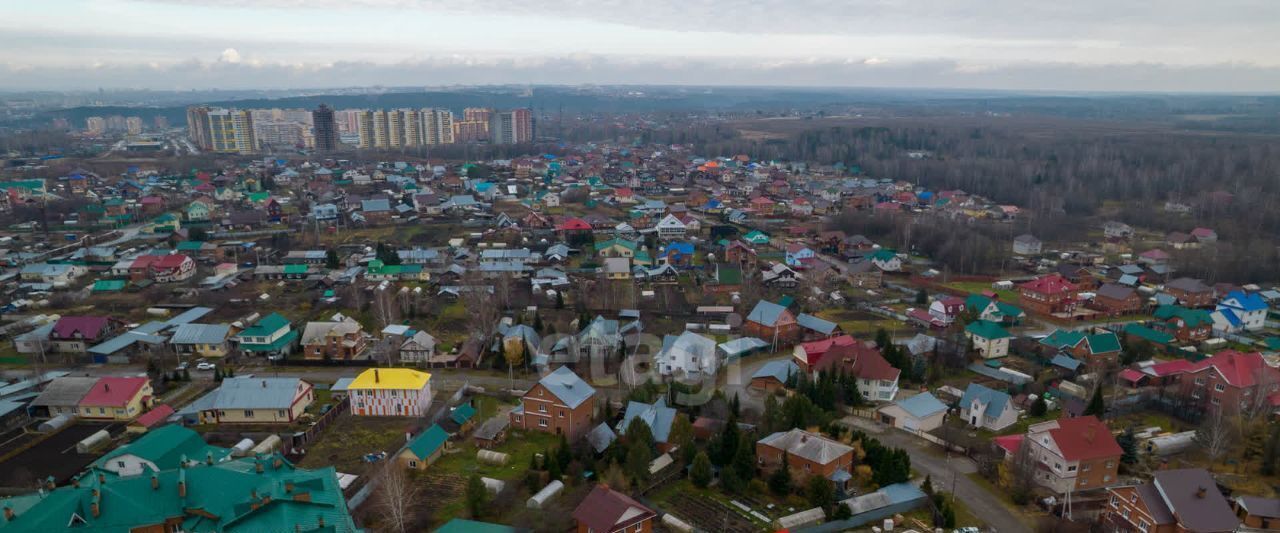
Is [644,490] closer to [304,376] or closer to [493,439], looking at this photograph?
[493,439]

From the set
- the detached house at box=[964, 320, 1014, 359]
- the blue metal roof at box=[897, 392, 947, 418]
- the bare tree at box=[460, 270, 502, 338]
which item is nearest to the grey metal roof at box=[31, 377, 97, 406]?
the bare tree at box=[460, 270, 502, 338]

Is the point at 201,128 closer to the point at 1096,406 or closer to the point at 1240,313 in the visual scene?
the point at 1096,406

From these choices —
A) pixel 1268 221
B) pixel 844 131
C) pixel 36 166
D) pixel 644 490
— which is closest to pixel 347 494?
pixel 644 490

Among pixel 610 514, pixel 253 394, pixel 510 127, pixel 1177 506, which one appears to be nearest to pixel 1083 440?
pixel 1177 506

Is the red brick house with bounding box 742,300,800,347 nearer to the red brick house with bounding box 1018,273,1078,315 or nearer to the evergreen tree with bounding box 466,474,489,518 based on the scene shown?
the red brick house with bounding box 1018,273,1078,315

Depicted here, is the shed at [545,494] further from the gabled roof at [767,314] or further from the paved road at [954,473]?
the gabled roof at [767,314]

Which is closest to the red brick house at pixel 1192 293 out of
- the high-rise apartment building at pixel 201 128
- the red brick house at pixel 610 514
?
the red brick house at pixel 610 514

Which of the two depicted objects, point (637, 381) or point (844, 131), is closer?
point (637, 381)

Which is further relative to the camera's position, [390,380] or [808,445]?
[390,380]
